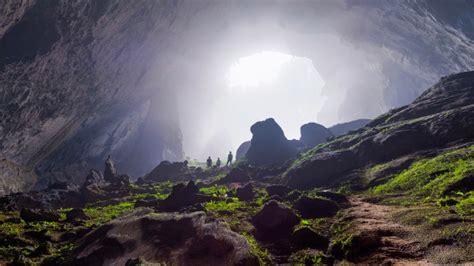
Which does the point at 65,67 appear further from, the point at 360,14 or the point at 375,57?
the point at 375,57

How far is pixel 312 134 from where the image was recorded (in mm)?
78625

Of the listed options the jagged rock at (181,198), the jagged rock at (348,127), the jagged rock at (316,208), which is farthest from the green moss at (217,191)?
the jagged rock at (348,127)

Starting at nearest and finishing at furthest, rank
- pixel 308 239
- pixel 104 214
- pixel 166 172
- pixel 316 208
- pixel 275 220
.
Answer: pixel 308 239
pixel 275 220
pixel 316 208
pixel 104 214
pixel 166 172

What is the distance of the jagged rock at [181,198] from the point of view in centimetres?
2556

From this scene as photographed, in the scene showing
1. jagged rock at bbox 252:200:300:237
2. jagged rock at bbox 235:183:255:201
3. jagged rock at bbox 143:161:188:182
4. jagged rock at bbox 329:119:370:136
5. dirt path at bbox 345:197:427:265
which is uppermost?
jagged rock at bbox 329:119:370:136

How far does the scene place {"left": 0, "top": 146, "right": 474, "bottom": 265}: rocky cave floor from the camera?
42.2ft

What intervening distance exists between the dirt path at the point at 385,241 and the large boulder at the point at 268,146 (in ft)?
141

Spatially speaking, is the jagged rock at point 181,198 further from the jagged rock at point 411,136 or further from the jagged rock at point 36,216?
the jagged rock at point 411,136

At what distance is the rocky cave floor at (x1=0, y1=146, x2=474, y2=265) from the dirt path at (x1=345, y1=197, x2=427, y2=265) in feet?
0.13

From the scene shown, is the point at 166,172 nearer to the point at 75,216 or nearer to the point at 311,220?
the point at 75,216

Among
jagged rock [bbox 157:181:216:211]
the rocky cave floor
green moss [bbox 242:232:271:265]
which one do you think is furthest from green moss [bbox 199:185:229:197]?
green moss [bbox 242:232:271:265]

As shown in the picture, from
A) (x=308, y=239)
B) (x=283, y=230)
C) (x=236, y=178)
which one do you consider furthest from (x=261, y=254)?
(x=236, y=178)

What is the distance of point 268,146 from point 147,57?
101ft

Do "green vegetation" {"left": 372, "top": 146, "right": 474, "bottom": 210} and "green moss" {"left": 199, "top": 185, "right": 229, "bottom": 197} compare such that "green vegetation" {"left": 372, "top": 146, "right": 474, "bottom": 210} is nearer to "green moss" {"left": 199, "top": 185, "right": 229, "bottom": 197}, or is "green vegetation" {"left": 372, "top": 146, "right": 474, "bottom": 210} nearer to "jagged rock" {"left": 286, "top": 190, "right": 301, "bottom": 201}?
"jagged rock" {"left": 286, "top": 190, "right": 301, "bottom": 201}
